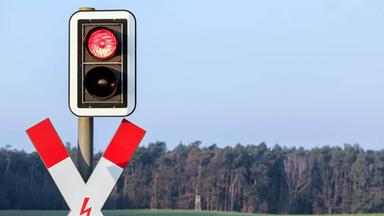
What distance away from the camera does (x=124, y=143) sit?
5.38 meters

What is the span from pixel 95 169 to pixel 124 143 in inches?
7.9

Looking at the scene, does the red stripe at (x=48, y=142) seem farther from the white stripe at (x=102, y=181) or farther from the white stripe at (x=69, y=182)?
the white stripe at (x=102, y=181)

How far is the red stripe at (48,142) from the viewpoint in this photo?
537 cm

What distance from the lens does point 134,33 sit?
17.6 ft

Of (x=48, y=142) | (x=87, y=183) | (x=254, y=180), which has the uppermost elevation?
(x=254, y=180)

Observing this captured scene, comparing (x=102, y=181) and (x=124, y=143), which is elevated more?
(x=124, y=143)

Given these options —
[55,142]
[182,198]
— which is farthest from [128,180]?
[55,142]

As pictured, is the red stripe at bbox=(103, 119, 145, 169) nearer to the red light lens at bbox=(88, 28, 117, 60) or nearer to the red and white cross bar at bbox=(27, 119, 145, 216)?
the red and white cross bar at bbox=(27, 119, 145, 216)

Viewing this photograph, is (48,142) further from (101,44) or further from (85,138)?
(101,44)

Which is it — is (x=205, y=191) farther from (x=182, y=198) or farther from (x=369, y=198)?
(x=369, y=198)

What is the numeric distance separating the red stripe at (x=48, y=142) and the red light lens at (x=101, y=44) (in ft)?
1.42

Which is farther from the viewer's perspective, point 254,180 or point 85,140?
point 254,180

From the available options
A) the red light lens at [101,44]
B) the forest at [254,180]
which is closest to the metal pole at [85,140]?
the red light lens at [101,44]

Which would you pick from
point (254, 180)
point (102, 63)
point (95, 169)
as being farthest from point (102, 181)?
point (254, 180)
